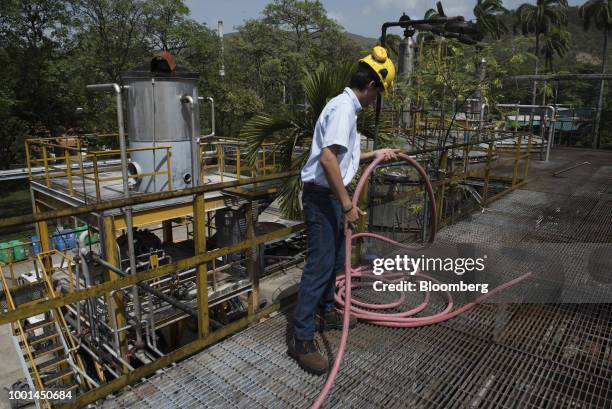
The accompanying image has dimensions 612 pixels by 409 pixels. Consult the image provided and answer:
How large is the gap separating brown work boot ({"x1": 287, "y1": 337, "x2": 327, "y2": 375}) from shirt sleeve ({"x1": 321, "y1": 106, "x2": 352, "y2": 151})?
1.30 m

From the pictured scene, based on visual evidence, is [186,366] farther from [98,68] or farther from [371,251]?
[98,68]

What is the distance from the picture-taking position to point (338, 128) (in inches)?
101

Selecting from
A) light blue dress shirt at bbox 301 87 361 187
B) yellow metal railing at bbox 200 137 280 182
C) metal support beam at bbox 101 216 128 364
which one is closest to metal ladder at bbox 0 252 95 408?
metal support beam at bbox 101 216 128 364

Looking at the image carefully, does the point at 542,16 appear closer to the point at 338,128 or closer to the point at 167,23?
the point at 167,23

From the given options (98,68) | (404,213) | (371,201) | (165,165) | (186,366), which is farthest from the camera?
(98,68)

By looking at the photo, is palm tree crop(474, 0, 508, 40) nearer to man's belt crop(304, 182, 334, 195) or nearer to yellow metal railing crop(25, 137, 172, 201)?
yellow metal railing crop(25, 137, 172, 201)

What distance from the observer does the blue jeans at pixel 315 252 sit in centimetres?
287

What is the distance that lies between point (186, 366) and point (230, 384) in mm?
384

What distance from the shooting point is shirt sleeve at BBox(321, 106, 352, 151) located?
2564 millimetres

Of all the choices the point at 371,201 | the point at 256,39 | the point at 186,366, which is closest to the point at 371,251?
the point at 371,201

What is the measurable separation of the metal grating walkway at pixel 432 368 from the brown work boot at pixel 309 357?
50mm

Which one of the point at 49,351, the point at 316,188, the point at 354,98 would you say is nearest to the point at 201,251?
the point at 316,188

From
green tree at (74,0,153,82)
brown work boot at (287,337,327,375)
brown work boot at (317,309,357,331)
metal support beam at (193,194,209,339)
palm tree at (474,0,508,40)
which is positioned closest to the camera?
brown work boot at (287,337,327,375)

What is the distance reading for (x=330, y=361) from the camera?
295 cm
